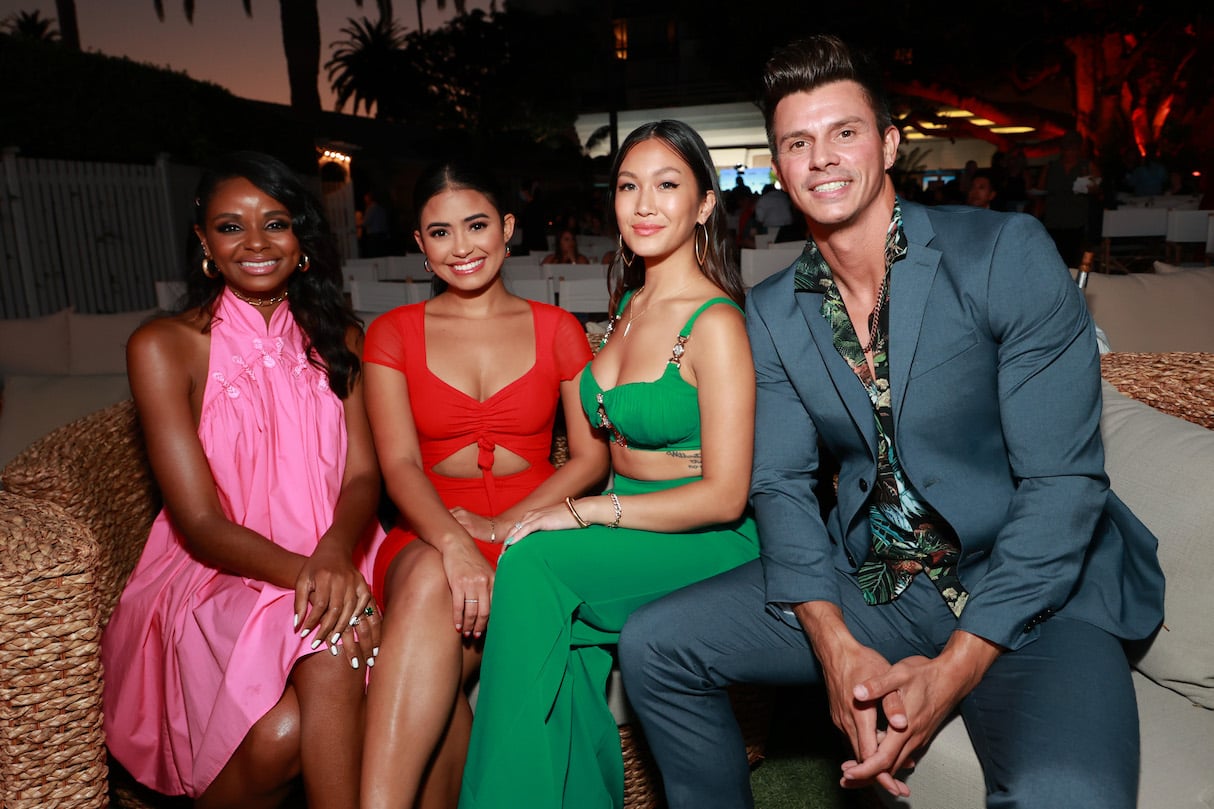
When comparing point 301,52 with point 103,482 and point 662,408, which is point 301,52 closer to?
point 103,482

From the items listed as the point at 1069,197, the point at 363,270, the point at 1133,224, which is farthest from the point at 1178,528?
the point at 1133,224

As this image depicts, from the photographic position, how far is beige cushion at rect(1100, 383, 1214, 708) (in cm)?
161

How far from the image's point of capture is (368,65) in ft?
95.1

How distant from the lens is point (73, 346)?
384 centimetres

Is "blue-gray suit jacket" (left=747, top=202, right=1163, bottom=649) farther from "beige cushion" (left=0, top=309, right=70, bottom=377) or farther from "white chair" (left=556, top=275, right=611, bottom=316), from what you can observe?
"white chair" (left=556, top=275, right=611, bottom=316)

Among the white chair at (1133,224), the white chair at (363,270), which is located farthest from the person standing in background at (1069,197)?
the white chair at (363,270)

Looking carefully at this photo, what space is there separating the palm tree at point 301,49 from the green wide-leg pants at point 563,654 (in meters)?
20.3

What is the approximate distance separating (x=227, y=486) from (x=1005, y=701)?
1835 millimetres

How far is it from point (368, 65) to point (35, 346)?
28.3 metres

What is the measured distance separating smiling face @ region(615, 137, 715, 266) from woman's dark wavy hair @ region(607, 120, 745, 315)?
20 millimetres

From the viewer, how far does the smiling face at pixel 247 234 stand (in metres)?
2.15

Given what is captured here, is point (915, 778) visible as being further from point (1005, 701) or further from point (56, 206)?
point (56, 206)

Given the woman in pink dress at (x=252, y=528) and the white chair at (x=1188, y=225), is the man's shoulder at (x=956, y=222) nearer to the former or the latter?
the woman in pink dress at (x=252, y=528)

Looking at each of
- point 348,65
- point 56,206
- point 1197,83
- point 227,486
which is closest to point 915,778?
point 227,486
